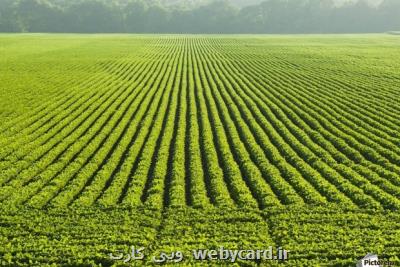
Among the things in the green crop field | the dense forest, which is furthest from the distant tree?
the green crop field

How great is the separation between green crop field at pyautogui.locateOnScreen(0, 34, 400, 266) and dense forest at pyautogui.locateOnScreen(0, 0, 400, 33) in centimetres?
14100

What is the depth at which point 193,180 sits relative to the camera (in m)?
19.8

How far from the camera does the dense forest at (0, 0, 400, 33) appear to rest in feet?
574

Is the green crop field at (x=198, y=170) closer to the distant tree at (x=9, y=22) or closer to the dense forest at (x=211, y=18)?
the distant tree at (x=9, y=22)

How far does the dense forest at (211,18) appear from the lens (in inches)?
6885

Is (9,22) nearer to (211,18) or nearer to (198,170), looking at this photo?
(211,18)

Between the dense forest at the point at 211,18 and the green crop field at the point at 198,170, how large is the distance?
14100 centimetres

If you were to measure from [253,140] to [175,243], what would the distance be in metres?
12.1

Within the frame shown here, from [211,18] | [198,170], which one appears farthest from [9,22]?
[198,170]

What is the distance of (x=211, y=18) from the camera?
7264 inches

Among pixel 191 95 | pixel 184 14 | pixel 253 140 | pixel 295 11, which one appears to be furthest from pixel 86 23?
pixel 253 140

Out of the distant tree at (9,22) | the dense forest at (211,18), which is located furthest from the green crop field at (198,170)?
the dense forest at (211,18)

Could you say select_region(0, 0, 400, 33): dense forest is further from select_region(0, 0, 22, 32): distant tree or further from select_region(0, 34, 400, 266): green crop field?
select_region(0, 34, 400, 266): green crop field

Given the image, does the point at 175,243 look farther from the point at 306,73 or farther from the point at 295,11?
the point at 295,11
